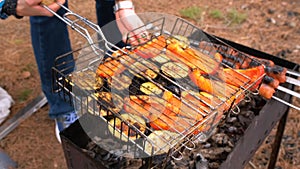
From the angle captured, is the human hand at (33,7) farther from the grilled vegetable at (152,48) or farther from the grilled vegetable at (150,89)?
the grilled vegetable at (150,89)

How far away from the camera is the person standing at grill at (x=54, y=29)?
1.94 metres

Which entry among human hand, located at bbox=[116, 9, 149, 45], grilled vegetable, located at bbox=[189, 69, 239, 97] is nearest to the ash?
grilled vegetable, located at bbox=[189, 69, 239, 97]

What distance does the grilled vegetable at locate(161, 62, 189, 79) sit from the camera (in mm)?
1735

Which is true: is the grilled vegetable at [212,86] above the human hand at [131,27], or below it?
below

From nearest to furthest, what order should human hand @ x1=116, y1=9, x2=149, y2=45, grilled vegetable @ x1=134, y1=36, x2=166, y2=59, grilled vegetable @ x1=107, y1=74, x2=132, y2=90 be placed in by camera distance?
grilled vegetable @ x1=107, y1=74, x2=132, y2=90 < grilled vegetable @ x1=134, y1=36, x2=166, y2=59 < human hand @ x1=116, y1=9, x2=149, y2=45

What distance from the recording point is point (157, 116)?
1.52m

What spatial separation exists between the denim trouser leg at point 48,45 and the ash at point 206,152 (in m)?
0.90

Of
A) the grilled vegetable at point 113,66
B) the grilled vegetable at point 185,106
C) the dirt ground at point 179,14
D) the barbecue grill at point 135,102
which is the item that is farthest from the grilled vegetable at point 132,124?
the dirt ground at point 179,14

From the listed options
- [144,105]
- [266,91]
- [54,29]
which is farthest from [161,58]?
[54,29]

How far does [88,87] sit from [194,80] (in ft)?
1.80

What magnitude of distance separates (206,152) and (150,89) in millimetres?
556

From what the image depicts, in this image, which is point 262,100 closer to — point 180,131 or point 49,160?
point 180,131

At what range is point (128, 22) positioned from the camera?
2.15 meters

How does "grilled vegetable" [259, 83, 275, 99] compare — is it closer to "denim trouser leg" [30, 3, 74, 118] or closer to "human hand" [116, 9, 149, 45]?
"human hand" [116, 9, 149, 45]
